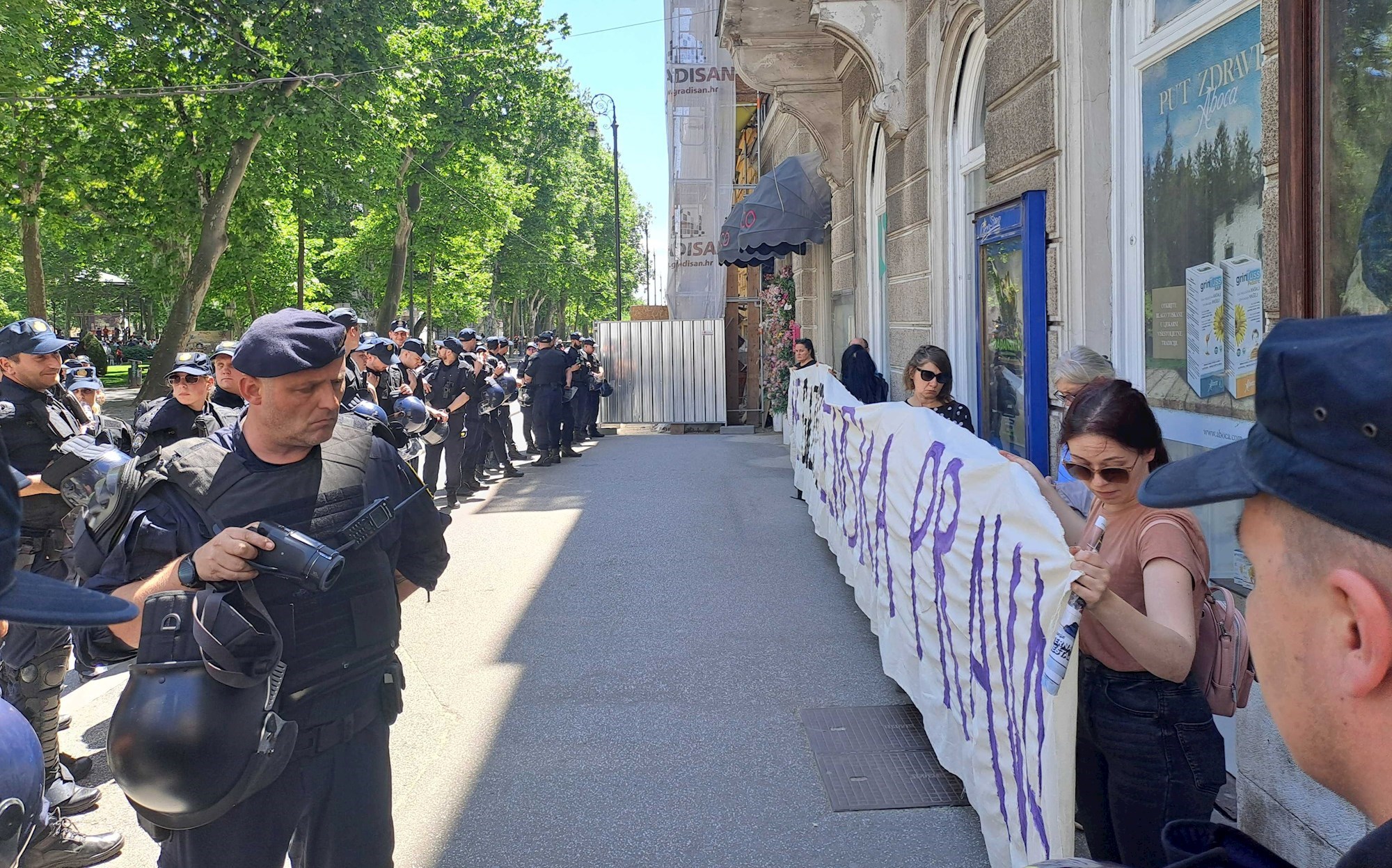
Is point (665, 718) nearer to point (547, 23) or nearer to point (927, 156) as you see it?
point (927, 156)

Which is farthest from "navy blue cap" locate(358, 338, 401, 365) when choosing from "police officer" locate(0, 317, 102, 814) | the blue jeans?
the blue jeans

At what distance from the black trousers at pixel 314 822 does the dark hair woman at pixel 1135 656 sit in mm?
1833

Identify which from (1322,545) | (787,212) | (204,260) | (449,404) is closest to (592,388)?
(787,212)

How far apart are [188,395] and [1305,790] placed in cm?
573

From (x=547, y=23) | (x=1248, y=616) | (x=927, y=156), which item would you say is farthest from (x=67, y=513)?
(x=547, y=23)

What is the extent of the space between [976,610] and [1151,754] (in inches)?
47.4

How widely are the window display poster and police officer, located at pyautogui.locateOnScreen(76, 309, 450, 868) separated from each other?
3.40 meters

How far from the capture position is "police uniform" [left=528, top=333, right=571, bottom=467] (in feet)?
56.3

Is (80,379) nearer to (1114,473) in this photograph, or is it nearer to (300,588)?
(300,588)

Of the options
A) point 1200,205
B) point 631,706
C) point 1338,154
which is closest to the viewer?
point 1338,154

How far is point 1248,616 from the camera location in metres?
1.16

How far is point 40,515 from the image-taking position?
5340 mm

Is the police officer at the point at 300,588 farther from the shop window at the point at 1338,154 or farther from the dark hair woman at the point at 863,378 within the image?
the dark hair woman at the point at 863,378

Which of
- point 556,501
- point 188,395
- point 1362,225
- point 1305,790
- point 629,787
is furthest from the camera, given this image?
point 556,501
